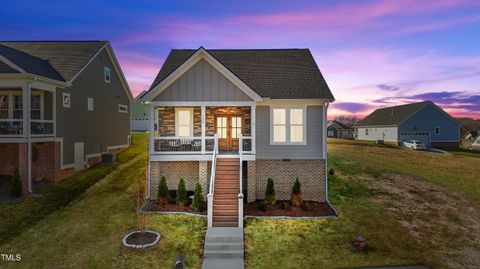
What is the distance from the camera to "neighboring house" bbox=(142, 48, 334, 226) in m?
15.8

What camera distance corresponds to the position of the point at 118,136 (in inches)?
1085

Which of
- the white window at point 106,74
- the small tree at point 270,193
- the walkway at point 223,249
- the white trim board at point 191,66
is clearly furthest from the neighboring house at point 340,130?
the walkway at point 223,249

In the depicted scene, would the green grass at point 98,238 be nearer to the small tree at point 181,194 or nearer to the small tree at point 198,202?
the small tree at point 198,202

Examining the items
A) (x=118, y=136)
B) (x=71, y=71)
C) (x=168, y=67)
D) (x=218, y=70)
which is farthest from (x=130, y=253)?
(x=118, y=136)

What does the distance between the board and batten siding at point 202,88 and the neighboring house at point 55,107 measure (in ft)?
25.9

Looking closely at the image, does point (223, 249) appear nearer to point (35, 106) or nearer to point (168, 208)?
point (168, 208)

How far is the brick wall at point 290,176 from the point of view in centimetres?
1683

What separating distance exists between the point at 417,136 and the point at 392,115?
21.0 ft

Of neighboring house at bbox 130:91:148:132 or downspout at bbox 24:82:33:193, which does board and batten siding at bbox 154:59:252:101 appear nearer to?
downspout at bbox 24:82:33:193

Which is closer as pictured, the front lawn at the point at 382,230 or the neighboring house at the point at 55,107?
the front lawn at the point at 382,230

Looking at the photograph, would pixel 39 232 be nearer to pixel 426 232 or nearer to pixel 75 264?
pixel 75 264

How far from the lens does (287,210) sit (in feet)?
50.4

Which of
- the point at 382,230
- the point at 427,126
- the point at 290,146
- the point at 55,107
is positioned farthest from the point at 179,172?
the point at 427,126

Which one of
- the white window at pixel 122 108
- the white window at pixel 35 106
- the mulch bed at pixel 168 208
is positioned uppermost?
the white window at pixel 122 108
